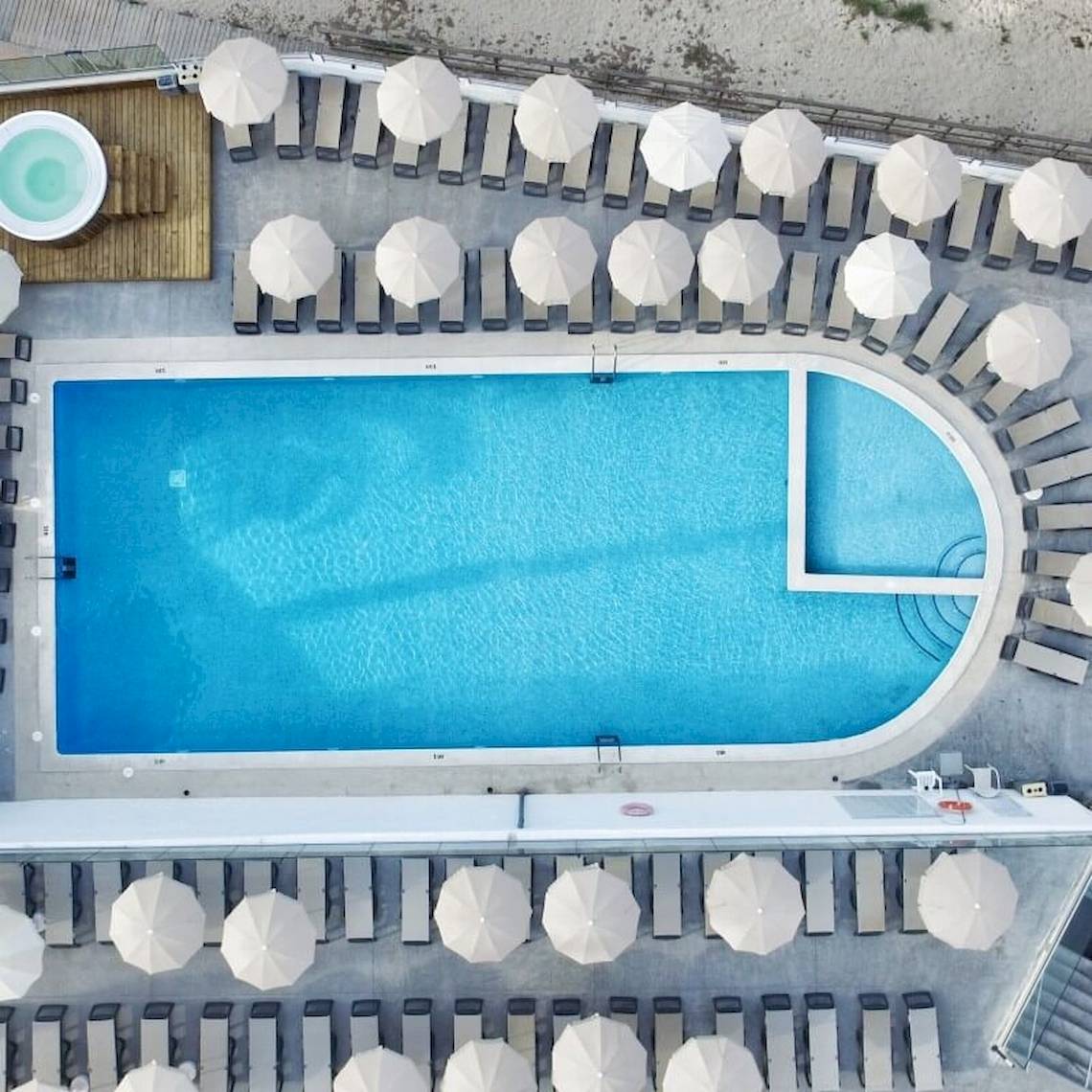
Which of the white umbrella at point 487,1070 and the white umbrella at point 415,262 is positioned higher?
the white umbrella at point 415,262

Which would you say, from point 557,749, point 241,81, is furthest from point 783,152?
point 557,749

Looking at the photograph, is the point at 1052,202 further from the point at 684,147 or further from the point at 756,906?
the point at 756,906

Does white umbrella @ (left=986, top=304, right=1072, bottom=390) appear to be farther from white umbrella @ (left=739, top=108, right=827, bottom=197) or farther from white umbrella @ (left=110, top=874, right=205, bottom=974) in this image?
white umbrella @ (left=110, top=874, right=205, bottom=974)

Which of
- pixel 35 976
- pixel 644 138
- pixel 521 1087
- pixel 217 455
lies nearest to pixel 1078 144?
pixel 644 138

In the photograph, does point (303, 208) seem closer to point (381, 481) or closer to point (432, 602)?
point (381, 481)

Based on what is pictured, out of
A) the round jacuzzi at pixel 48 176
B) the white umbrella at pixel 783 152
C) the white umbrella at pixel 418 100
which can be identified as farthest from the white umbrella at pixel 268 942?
the white umbrella at pixel 783 152

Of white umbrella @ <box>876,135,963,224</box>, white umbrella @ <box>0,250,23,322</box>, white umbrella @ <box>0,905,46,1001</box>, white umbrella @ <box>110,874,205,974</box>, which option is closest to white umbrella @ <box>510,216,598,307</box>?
white umbrella @ <box>876,135,963,224</box>

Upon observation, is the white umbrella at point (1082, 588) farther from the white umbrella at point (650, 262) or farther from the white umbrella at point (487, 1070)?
the white umbrella at point (487, 1070)
